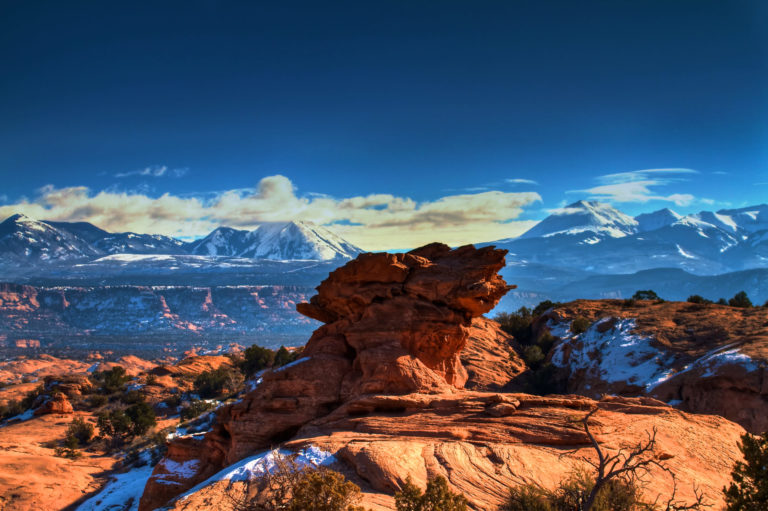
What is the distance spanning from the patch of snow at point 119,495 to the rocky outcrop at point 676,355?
33.2 metres

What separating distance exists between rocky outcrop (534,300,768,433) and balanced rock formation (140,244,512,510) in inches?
562

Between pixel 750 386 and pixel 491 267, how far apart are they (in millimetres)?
16714

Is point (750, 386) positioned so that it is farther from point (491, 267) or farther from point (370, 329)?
point (370, 329)

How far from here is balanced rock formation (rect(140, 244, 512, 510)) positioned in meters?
23.0

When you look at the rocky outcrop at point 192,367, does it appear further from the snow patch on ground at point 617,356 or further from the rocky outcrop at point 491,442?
the rocky outcrop at point 491,442

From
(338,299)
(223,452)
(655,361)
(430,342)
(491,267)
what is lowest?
(223,452)

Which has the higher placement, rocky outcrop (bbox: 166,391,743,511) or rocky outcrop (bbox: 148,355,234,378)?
rocky outcrop (bbox: 166,391,743,511)

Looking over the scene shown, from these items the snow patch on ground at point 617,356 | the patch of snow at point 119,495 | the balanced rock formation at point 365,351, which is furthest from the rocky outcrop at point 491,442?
the patch of snow at point 119,495

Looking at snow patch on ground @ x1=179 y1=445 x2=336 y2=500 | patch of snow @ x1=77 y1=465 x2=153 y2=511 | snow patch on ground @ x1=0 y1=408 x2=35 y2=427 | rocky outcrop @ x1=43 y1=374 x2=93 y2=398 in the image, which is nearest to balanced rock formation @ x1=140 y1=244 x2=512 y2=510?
snow patch on ground @ x1=179 y1=445 x2=336 y2=500

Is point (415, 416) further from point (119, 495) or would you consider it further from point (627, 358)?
point (627, 358)

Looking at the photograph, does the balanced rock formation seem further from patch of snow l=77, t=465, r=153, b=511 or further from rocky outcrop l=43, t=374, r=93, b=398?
rocky outcrop l=43, t=374, r=93, b=398

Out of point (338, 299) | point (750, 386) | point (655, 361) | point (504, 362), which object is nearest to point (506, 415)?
point (338, 299)

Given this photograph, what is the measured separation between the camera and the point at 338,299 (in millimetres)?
27703

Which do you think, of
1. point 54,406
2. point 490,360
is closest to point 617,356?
point 490,360
